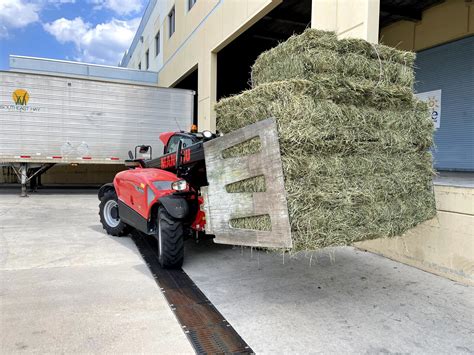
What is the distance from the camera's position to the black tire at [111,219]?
22.3 feet

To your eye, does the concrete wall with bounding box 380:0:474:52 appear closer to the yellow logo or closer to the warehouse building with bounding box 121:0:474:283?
the warehouse building with bounding box 121:0:474:283

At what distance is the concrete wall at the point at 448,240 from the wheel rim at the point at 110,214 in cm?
502

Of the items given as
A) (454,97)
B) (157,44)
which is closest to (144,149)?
(454,97)

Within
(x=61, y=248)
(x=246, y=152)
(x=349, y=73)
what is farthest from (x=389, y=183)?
(x=61, y=248)

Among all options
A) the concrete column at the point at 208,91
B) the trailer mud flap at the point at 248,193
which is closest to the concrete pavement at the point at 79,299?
the trailer mud flap at the point at 248,193

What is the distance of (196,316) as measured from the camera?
3.51m

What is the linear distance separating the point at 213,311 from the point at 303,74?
7.84ft

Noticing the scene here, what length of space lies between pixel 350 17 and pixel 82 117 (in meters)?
10.2

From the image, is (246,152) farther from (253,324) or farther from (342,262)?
(342,262)

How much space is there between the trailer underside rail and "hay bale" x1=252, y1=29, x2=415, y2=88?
2.30 m

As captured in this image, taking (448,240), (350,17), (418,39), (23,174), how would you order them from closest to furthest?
(448,240) < (350,17) < (418,39) < (23,174)

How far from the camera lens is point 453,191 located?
445 cm

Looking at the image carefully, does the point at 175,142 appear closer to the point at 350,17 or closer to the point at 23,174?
the point at 350,17

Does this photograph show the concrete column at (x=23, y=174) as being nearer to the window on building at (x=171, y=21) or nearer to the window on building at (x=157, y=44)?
the window on building at (x=171, y=21)
